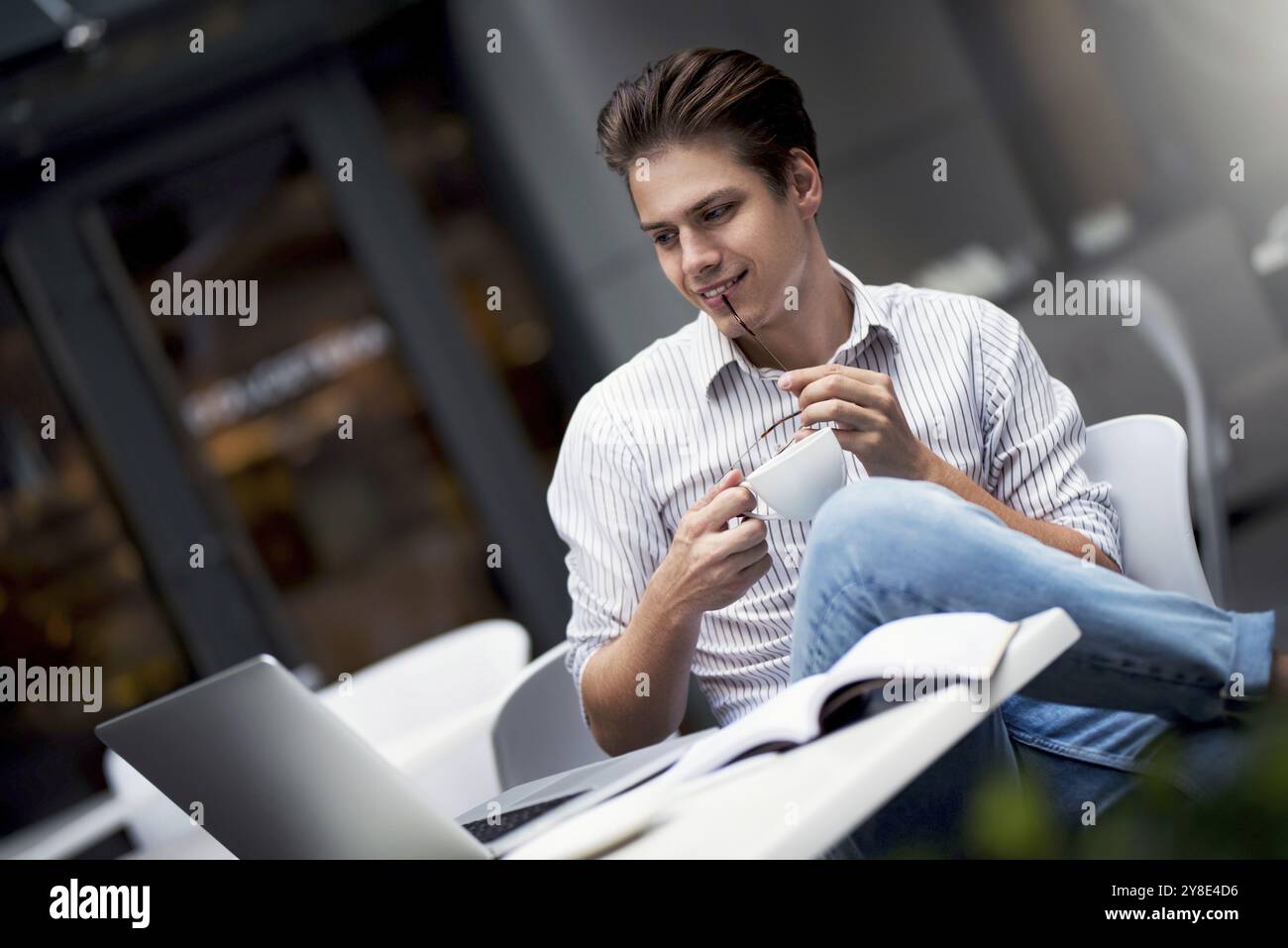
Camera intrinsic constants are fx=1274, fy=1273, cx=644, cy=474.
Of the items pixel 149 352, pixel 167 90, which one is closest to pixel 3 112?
pixel 167 90

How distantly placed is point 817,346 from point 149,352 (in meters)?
3.52

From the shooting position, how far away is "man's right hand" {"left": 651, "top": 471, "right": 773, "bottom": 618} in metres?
1.34

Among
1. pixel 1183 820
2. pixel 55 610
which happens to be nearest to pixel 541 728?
pixel 1183 820

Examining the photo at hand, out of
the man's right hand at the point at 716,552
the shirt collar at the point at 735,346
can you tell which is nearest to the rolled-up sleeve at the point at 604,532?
the shirt collar at the point at 735,346

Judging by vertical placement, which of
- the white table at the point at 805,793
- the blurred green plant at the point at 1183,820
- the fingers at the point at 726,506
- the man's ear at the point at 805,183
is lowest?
the white table at the point at 805,793

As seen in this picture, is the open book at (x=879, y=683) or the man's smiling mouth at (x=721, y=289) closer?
the open book at (x=879, y=683)

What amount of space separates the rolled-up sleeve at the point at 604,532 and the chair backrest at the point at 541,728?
71 millimetres

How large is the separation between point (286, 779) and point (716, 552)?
1.71 ft

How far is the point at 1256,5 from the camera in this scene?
8.05 feet

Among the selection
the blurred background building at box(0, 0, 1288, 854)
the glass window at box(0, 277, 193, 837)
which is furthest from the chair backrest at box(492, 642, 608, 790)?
the glass window at box(0, 277, 193, 837)

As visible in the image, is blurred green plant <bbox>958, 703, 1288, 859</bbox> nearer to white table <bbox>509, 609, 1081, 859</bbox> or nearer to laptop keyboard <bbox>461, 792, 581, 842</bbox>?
white table <bbox>509, 609, 1081, 859</bbox>

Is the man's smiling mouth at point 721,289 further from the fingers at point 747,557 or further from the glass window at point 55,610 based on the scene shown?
the glass window at point 55,610

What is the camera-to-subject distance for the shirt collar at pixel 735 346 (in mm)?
1756

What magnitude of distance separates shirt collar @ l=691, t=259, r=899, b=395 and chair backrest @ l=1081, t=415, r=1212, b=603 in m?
0.33
